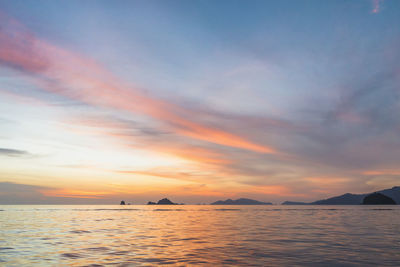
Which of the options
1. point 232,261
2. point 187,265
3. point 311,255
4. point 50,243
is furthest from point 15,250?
point 311,255

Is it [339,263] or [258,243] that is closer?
[339,263]

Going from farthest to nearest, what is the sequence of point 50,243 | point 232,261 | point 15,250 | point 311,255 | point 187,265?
1. point 50,243
2. point 15,250
3. point 311,255
4. point 232,261
5. point 187,265

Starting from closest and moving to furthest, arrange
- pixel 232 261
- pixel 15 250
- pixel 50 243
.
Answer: pixel 232 261
pixel 15 250
pixel 50 243

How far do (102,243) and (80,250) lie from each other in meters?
4.55

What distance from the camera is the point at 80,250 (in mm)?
25031

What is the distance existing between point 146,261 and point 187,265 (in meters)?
3.31

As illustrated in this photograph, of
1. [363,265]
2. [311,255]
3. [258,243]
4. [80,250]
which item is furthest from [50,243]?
[363,265]

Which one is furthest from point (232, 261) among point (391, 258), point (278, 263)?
point (391, 258)

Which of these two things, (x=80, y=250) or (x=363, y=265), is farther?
(x=80, y=250)

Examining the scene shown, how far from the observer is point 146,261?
20.6 metres

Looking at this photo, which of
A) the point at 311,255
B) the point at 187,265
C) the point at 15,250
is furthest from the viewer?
the point at 15,250

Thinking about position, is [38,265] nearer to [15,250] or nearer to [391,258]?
[15,250]

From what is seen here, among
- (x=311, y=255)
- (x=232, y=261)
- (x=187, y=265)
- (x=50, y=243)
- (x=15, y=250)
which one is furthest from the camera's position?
(x=50, y=243)

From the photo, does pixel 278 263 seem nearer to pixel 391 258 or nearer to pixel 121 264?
pixel 391 258
